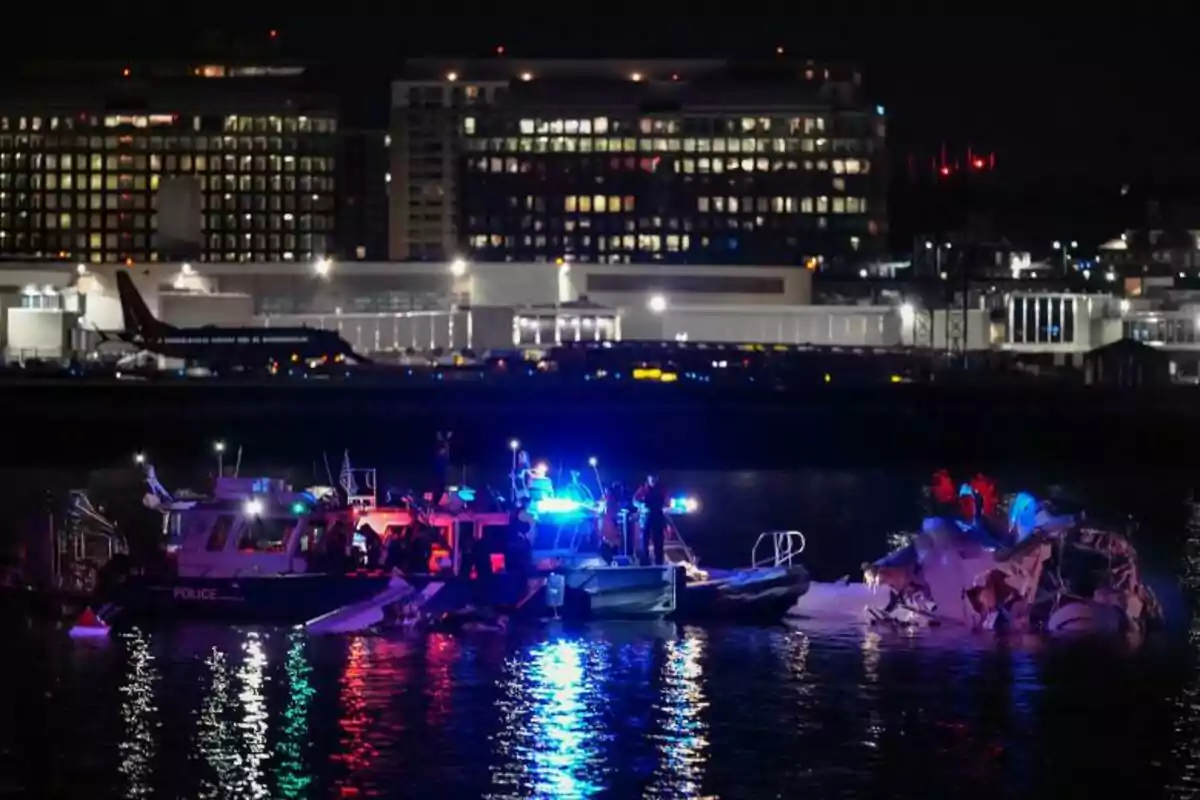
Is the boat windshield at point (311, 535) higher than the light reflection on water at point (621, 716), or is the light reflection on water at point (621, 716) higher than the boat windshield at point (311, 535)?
the boat windshield at point (311, 535)

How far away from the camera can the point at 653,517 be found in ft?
160

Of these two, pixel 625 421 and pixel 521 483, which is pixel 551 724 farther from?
pixel 625 421

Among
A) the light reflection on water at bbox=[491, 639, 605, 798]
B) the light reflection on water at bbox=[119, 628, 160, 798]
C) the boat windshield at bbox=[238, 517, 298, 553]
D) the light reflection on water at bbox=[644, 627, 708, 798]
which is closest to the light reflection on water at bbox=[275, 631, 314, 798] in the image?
the light reflection on water at bbox=[119, 628, 160, 798]

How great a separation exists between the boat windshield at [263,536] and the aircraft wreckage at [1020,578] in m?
11.6

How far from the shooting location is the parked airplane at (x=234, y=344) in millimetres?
158250

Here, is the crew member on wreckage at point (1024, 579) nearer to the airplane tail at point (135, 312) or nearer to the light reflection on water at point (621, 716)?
the light reflection on water at point (621, 716)

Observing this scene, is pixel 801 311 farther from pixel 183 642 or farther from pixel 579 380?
pixel 183 642

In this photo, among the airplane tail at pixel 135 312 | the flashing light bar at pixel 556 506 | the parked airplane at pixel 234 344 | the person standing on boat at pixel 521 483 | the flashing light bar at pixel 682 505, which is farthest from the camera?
the airplane tail at pixel 135 312

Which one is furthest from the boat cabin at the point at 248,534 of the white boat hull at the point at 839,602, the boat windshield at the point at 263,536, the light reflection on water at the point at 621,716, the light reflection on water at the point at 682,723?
the white boat hull at the point at 839,602

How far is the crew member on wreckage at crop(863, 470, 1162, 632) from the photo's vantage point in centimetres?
4728

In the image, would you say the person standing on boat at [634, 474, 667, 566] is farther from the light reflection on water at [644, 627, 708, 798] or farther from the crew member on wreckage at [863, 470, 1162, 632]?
Answer: the crew member on wreckage at [863, 470, 1162, 632]

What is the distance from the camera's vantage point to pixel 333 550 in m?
49.1

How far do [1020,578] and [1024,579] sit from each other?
0.09 m

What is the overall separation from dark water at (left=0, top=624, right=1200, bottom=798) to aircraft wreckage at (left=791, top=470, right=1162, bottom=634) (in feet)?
4.29
